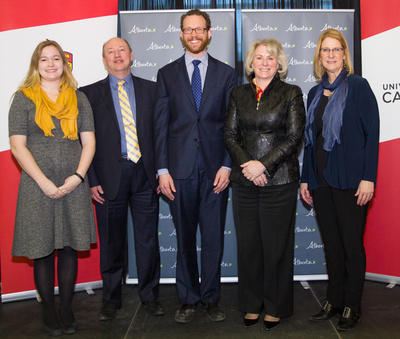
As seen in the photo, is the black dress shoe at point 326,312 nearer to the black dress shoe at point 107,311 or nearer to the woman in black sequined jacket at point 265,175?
the woman in black sequined jacket at point 265,175

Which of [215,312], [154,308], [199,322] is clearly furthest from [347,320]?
[154,308]

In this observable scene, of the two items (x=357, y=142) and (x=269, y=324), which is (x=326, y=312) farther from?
(x=357, y=142)

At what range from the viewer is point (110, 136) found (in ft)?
9.41

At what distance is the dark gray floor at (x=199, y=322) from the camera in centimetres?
267

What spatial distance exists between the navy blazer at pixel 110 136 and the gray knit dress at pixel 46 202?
23 cm

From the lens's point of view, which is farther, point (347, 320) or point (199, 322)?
point (199, 322)

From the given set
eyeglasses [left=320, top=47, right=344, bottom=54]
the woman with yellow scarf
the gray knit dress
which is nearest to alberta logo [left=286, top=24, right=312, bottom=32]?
eyeglasses [left=320, top=47, right=344, bottom=54]

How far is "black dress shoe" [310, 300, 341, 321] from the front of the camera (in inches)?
111

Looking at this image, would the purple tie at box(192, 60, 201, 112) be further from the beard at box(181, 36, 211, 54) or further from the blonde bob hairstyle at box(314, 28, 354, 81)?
the blonde bob hairstyle at box(314, 28, 354, 81)

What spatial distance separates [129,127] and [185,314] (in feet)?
4.43

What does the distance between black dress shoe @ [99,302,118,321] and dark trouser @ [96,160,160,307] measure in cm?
3

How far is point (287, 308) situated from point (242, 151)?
42.8 inches

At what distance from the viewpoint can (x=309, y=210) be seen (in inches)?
143

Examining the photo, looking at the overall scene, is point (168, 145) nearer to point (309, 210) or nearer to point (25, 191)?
point (25, 191)
